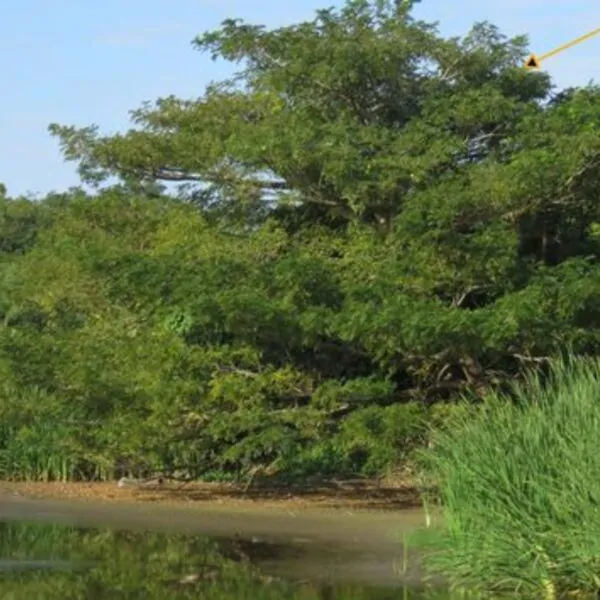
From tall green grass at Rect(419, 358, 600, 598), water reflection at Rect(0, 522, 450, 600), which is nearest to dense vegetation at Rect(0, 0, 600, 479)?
water reflection at Rect(0, 522, 450, 600)

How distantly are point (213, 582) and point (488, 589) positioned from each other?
2.88 m

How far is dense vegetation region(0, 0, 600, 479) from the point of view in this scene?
20.6 metres

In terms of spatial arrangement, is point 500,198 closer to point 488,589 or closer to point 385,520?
point 385,520

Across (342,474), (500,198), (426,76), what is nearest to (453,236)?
(500,198)

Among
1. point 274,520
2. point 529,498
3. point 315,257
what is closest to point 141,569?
point 529,498

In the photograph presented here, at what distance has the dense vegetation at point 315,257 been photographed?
811 inches

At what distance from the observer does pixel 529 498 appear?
532 inches

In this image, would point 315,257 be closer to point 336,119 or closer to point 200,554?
point 336,119

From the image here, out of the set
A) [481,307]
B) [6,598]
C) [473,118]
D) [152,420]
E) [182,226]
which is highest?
[473,118]

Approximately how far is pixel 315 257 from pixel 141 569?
732cm

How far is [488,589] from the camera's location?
13.9 metres

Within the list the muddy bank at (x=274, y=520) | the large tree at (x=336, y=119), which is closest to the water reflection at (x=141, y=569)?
the muddy bank at (x=274, y=520)

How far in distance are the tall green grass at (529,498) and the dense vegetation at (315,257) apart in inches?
215

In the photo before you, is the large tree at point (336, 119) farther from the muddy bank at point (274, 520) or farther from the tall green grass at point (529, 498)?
the tall green grass at point (529, 498)
